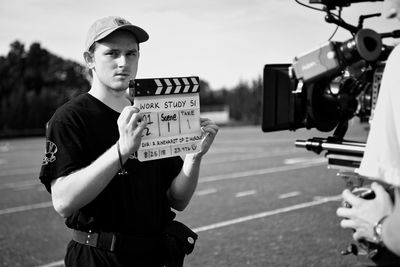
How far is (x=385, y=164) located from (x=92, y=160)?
146 centimetres

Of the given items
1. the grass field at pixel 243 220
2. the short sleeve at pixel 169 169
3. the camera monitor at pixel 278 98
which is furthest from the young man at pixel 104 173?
the grass field at pixel 243 220

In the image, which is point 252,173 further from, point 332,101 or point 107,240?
point 107,240

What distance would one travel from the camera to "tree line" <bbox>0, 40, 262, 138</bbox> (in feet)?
148

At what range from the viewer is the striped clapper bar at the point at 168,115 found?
244cm

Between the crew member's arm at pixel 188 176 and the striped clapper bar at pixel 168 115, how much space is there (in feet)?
0.26

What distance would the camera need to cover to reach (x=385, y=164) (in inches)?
69.1

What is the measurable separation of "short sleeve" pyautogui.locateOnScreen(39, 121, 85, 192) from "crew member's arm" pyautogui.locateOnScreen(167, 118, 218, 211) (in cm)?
61

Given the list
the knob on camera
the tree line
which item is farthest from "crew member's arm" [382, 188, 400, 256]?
the tree line

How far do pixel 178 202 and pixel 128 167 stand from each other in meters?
0.45

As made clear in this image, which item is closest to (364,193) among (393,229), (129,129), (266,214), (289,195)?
(393,229)

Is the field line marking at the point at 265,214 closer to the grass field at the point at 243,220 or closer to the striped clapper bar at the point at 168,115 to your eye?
the grass field at the point at 243,220

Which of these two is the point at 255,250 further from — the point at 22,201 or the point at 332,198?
the point at 22,201

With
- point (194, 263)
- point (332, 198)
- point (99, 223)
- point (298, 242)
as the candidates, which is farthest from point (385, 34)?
point (332, 198)

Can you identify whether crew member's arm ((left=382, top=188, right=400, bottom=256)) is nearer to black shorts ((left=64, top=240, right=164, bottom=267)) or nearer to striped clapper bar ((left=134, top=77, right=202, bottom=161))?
striped clapper bar ((left=134, top=77, right=202, bottom=161))
